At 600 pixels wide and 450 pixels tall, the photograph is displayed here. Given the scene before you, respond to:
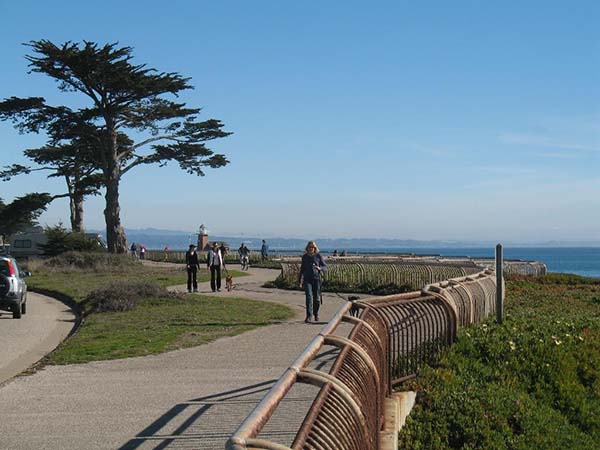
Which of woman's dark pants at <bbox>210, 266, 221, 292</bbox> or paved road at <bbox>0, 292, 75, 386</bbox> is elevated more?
woman's dark pants at <bbox>210, 266, 221, 292</bbox>

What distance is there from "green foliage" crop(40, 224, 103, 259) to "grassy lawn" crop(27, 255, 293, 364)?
26121mm

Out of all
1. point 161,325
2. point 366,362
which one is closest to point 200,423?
point 366,362

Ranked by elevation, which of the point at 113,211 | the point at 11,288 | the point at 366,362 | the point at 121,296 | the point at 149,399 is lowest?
the point at 149,399

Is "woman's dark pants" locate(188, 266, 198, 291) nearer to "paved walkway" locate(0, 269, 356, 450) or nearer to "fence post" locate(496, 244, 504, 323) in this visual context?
"paved walkway" locate(0, 269, 356, 450)

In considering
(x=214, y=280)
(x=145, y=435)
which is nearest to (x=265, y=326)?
(x=145, y=435)

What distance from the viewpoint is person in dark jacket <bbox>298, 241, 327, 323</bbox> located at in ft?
60.1

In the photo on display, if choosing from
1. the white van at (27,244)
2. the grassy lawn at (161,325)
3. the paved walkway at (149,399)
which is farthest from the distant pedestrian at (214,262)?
the white van at (27,244)

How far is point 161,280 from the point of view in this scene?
35.9 meters

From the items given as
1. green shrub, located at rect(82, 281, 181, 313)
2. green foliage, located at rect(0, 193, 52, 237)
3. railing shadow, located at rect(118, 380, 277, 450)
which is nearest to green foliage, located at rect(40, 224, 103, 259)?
green foliage, located at rect(0, 193, 52, 237)

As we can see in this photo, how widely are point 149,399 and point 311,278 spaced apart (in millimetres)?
8710

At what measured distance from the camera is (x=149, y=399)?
Answer: 9.95 meters

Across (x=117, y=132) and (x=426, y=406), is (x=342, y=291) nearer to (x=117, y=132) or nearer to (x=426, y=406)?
(x=426, y=406)

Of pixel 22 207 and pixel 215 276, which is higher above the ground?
pixel 22 207

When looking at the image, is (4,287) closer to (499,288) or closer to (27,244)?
(499,288)
